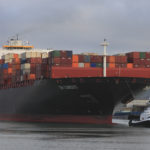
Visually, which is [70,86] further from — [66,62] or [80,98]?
[66,62]

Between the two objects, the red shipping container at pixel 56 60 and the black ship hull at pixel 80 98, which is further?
the red shipping container at pixel 56 60

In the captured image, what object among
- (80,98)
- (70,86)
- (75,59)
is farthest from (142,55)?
(70,86)

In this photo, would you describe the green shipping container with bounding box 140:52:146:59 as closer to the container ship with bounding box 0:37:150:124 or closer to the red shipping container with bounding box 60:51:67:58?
the container ship with bounding box 0:37:150:124

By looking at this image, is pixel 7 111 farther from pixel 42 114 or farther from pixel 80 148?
pixel 80 148

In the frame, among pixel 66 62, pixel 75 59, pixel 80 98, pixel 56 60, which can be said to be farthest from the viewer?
pixel 75 59

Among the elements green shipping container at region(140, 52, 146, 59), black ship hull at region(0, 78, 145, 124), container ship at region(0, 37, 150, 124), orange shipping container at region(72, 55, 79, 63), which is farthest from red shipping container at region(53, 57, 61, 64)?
green shipping container at region(140, 52, 146, 59)

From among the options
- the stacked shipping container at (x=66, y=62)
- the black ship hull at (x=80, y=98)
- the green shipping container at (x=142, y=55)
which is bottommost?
the black ship hull at (x=80, y=98)

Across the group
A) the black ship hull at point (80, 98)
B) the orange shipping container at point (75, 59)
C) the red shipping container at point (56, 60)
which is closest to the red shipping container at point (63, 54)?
the red shipping container at point (56, 60)

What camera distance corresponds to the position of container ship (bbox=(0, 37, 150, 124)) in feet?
138

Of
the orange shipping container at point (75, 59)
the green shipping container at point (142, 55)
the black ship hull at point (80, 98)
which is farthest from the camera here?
the green shipping container at point (142, 55)

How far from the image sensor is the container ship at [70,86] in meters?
42.0

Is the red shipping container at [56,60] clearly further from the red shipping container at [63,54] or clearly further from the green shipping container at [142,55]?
the green shipping container at [142,55]

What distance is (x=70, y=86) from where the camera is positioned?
4259cm

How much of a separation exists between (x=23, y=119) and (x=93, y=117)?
9.67 meters
